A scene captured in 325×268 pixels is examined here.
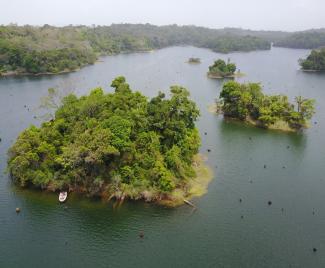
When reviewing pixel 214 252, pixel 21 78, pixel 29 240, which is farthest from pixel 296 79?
pixel 29 240

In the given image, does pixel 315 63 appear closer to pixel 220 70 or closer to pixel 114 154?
pixel 220 70

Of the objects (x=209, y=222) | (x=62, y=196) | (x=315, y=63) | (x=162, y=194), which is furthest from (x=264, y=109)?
(x=315, y=63)

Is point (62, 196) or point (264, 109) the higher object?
point (264, 109)

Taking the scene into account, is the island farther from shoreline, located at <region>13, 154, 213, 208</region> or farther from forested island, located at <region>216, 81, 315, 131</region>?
forested island, located at <region>216, 81, 315, 131</region>

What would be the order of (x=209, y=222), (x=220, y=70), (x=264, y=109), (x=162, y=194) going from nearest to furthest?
1. (x=209, y=222)
2. (x=162, y=194)
3. (x=264, y=109)
4. (x=220, y=70)

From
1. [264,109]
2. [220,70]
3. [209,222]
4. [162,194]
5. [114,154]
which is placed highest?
[220,70]

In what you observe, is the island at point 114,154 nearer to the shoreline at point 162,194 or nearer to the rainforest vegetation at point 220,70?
the shoreline at point 162,194

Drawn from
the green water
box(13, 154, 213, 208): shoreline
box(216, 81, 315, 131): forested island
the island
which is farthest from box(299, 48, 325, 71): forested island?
box(13, 154, 213, 208): shoreline

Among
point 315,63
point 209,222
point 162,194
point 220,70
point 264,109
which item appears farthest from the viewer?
point 315,63
